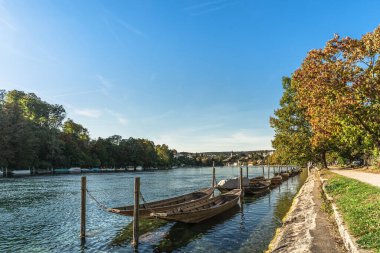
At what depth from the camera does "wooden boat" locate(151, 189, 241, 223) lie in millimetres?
17188

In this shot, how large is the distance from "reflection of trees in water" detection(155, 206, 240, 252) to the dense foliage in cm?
8032

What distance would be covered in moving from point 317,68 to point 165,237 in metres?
13.7

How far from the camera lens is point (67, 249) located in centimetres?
1498

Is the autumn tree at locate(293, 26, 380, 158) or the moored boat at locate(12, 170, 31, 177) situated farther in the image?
the moored boat at locate(12, 170, 31, 177)

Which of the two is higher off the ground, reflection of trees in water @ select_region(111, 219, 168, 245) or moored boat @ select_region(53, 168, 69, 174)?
reflection of trees in water @ select_region(111, 219, 168, 245)

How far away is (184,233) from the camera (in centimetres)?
1797

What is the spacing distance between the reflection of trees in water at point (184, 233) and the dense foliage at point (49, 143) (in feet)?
264

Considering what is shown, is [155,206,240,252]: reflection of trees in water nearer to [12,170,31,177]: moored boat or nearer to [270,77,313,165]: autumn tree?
[270,77,313,165]: autumn tree

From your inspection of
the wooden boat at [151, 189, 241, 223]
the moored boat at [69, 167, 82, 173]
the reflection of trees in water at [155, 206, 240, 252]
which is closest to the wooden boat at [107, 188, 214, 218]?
the wooden boat at [151, 189, 241, 223]

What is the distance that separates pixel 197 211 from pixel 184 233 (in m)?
1.76

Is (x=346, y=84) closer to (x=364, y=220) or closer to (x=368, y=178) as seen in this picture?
(x=364, y=220)

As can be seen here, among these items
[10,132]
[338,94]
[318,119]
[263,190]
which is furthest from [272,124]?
[10,132]

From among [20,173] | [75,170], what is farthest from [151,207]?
[75,170]

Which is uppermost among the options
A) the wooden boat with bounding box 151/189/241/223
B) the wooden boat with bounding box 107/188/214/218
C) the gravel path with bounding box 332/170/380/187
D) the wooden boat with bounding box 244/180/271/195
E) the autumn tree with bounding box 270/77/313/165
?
the autumn tree with bounding box 270/77/313/165
